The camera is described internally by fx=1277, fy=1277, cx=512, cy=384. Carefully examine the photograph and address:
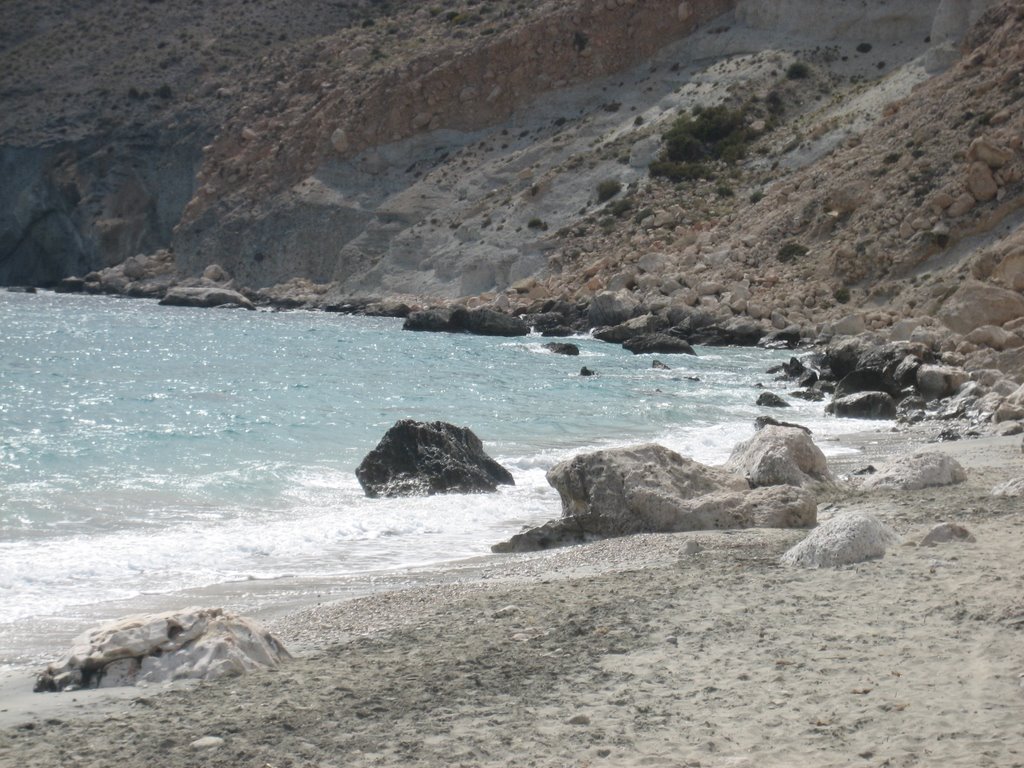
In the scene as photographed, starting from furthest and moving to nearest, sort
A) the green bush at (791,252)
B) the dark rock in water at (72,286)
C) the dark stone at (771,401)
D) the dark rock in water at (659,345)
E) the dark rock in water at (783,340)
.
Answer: the dark rock in water at (72,286), the green bush at (791,252), the dark rock in water at (783,340), the dark rock in water at (659,345), the dark stone at (771,401)

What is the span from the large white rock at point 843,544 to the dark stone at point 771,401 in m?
13.4

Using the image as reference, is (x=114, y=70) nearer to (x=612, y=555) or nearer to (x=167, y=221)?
(x=167, y=221)

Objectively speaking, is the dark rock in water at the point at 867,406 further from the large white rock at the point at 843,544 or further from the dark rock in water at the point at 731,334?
the dark rock in water at the point at 731,334

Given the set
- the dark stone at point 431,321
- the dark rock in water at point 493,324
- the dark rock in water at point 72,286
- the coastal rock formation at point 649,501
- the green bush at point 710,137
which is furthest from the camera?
the dark rock in water at point 72,286

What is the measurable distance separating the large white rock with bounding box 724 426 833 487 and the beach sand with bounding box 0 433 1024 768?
297cm

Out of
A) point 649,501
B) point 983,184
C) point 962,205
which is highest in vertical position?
point 983,184

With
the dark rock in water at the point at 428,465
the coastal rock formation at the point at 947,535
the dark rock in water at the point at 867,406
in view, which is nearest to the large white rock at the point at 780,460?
the dark rock in water at the point at 428,465

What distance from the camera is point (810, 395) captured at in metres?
22.5

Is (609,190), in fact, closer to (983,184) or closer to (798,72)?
(798,72)

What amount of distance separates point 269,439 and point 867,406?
360 inches

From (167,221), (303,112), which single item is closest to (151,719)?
(303,112)

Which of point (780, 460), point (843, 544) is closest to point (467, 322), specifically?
point (780, 460)

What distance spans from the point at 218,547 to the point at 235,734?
4991mm

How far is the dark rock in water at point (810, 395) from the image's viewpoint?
73.4 ft
